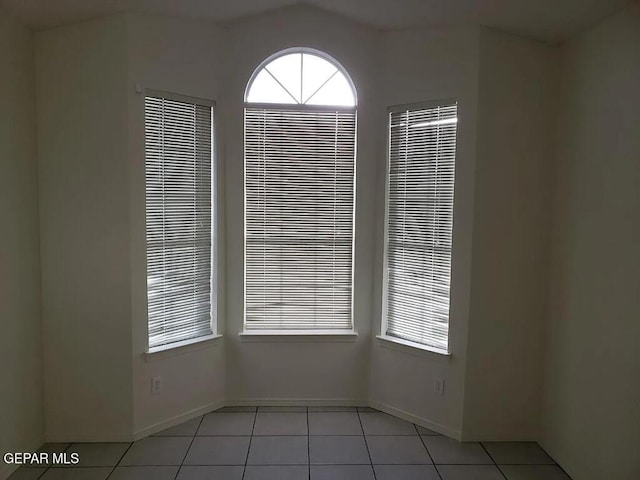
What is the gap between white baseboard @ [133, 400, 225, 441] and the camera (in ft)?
11.0

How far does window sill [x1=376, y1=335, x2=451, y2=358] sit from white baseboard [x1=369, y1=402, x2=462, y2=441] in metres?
0.49

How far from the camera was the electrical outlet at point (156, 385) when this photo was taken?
3422 mm

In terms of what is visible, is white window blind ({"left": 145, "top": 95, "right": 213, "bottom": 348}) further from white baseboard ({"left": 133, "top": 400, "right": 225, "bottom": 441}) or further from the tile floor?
the tile floor

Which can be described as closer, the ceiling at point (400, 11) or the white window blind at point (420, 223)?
the ceiling at point (400, 11)

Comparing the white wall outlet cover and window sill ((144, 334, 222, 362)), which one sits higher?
window sill ((144, 334, 222, 362))

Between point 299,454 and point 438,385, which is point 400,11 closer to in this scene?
point 438,385
